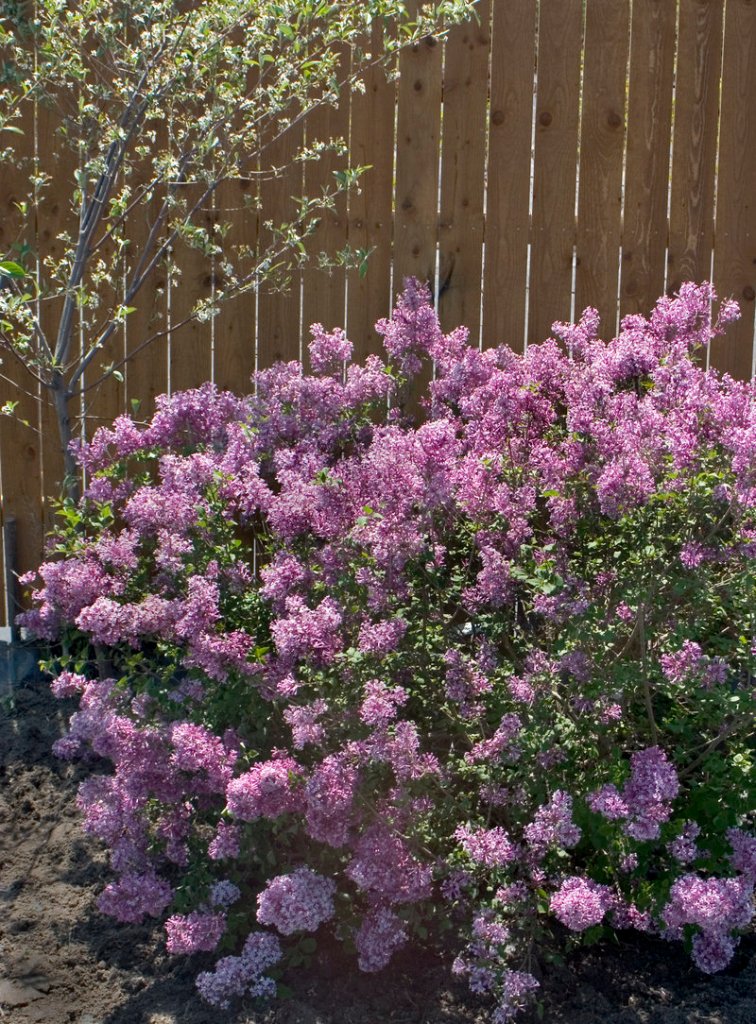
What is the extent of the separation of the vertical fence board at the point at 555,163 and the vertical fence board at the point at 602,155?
4cm

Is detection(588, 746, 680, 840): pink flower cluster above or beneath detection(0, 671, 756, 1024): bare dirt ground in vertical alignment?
above

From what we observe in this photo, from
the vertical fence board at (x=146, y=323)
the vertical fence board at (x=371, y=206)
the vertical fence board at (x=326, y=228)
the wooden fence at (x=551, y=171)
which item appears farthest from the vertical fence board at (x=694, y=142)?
the vertical fence board at (x=146, y=323)

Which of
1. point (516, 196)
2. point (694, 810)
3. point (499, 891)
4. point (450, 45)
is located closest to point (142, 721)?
point (499, 891)

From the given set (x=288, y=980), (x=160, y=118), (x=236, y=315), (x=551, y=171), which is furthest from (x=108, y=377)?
(x=288, y=980)

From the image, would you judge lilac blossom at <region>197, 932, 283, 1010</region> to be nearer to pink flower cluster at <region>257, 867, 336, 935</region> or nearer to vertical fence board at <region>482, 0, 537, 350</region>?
pink flower cluster at <region>257, 867, 336, 935</region>

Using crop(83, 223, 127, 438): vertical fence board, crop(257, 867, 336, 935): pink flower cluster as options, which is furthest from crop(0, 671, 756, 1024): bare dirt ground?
crop(83, 223, 127, 438): vertical fence board

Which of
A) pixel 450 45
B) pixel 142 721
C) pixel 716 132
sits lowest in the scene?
pixel 142 721

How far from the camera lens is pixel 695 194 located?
4.20m

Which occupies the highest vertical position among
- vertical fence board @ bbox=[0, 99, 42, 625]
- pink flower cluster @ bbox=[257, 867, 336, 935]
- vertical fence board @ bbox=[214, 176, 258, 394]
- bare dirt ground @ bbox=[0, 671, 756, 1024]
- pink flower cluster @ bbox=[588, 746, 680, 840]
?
vertical fence board @ bbox=[214, 176, 258, 394]

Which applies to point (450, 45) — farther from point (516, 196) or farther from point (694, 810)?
point (694, 810)

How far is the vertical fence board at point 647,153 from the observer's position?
414 centimetres

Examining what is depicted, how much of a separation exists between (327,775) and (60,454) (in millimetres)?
2730

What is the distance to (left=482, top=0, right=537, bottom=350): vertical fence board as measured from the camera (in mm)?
4203

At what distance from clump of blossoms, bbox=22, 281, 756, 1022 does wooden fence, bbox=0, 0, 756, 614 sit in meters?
1.12
